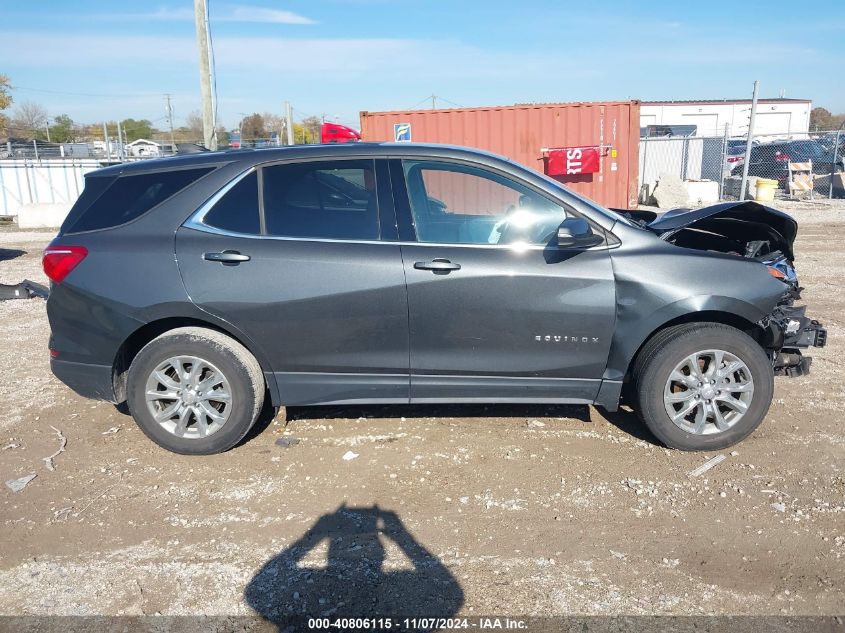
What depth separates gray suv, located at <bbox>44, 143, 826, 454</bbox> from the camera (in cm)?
394

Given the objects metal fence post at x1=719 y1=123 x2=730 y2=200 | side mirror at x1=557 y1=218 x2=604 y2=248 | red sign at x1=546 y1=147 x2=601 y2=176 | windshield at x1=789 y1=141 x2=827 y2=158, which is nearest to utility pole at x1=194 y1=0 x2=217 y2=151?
red sign at x1=546 y1=147 x2=601 y2=176

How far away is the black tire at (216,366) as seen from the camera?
404cm

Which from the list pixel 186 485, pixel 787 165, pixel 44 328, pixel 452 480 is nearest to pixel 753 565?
pixel 452 480

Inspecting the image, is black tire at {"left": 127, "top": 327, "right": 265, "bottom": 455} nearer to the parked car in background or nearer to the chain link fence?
the chain link fence

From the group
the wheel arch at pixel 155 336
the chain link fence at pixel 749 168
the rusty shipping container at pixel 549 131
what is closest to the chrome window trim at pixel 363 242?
the wheel arch at pixel 155 336

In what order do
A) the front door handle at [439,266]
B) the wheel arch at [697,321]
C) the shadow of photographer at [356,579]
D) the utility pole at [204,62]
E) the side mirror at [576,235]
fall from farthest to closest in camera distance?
the utility pole at [204,62] → the wheel arch at [697,321] → the front door handle at [439,266] → the side mirror at [576,235] → the shadow of photographer at [356,579]

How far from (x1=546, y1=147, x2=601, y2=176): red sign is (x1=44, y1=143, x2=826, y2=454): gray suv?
34.5 feet

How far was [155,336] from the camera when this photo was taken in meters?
4.27

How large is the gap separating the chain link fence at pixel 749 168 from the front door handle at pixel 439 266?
1763cm

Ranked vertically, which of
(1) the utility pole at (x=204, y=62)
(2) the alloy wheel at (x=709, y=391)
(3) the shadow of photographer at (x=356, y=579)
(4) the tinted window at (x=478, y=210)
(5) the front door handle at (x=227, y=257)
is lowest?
(3) the shadow of photographer at (x=356, y=579)

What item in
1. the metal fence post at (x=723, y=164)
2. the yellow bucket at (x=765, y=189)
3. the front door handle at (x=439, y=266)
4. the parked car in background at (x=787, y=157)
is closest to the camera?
the front door handle at (x=439, y=266)

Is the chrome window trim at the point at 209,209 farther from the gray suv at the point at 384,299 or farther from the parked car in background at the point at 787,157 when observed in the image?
the parked car in background at the point at 787,157

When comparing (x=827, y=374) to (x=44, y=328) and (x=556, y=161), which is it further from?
(x=556, y=161)

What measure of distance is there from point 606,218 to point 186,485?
291 cm
